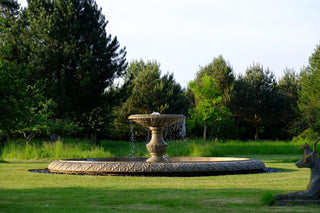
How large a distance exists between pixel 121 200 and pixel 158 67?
37048 mm

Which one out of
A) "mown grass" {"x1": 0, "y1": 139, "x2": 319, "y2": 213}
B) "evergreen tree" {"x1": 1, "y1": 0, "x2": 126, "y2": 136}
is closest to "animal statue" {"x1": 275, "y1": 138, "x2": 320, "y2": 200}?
"mown grass" {"x1": 0, "y1": 139, "x2": 319, "y2": 213}

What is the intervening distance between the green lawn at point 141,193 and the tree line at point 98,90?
921cm

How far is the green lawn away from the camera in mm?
6605

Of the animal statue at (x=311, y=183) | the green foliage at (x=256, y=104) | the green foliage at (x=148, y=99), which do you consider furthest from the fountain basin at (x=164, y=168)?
the green foliage at (x=256, y=104)

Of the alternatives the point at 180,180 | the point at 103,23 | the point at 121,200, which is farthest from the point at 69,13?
the point at 121,200

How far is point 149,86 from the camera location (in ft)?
138

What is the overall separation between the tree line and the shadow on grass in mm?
11014

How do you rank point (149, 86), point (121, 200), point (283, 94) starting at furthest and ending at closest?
point (283, 94) < point (149, 86) < point (121, 200)

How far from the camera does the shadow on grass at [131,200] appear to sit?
652 centimetres

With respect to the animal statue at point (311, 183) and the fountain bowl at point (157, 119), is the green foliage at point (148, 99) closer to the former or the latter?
the fountain bowl at point (157, 119)

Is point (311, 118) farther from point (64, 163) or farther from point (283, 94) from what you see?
point (64, 163)

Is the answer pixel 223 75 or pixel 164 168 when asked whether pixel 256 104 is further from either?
pixel 164 168

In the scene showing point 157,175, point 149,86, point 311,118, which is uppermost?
point 149,86

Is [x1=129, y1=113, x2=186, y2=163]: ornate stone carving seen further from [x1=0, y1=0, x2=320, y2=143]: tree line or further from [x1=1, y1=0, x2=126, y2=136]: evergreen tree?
[x1=1, y1=0, x2=126, y2=136]: evergreen tree
